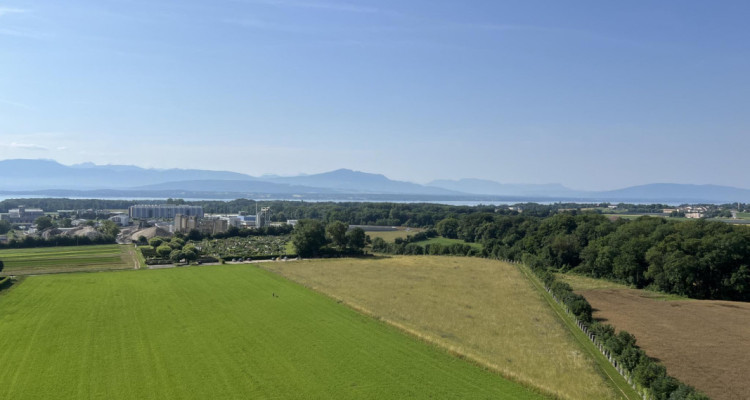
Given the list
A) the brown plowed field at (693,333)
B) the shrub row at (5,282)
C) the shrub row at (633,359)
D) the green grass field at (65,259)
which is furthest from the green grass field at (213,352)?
the green grass field at (65,259)

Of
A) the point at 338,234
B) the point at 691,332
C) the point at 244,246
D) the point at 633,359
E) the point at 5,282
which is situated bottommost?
the point at 691,332

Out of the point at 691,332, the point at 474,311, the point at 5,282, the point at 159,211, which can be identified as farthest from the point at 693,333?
the point at 159,211

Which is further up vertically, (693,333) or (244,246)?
(244,246)

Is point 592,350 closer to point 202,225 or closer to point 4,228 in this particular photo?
point 202,225

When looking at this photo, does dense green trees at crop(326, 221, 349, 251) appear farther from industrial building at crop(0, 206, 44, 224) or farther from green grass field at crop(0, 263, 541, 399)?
industrial building at crop(0, 206, 44, 224)

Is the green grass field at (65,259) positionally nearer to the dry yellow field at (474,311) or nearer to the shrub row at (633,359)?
the dry yellow field at (474,311)

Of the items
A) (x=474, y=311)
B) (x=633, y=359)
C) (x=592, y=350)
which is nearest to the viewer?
(x=633, y=359)
